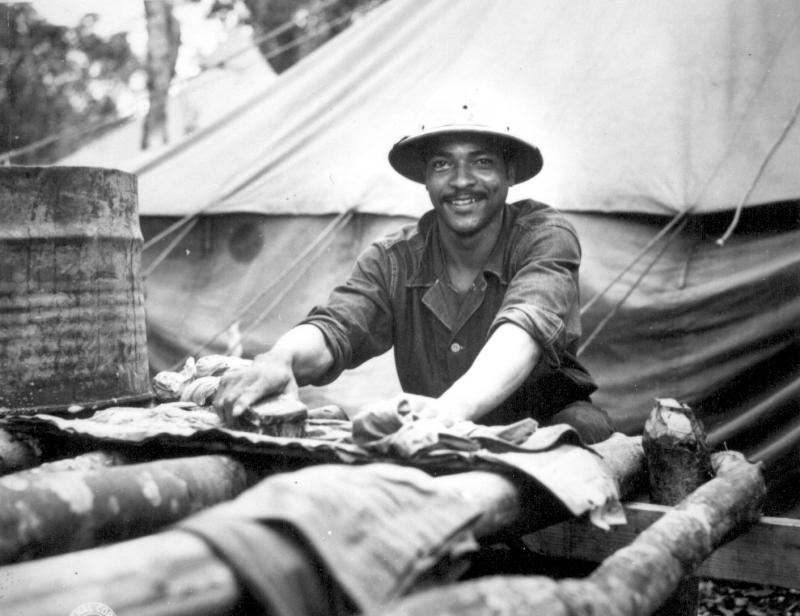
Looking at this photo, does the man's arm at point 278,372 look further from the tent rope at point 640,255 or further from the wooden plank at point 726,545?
the tent rope at point 640,255

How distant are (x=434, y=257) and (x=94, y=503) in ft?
5.17

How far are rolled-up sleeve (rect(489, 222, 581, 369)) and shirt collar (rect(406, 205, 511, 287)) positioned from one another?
0.06 m

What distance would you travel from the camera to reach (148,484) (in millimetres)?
1203

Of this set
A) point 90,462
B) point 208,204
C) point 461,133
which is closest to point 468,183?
point 461,133

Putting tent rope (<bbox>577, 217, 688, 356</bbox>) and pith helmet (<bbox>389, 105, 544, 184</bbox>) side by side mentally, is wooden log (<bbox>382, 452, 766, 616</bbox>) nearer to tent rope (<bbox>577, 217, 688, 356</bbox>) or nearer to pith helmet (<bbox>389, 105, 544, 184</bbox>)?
pith helmet (<bbox>389, 105, 544, 184</bbox>)

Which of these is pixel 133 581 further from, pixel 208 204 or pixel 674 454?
pixel 208 204

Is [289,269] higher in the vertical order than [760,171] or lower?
lower

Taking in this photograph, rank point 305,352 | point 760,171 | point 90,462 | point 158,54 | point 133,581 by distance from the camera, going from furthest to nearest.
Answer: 1. point 158,54
2. point 760,171
3. point 305,352
4. point 90,462
5. point 133,581

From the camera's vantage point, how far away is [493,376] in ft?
6.29

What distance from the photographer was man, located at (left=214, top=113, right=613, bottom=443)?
7.34 feet

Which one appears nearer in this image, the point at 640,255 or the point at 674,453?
the point at 674,453

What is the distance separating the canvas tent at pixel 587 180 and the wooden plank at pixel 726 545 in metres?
1.77

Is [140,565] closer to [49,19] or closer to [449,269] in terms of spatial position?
[449,269]

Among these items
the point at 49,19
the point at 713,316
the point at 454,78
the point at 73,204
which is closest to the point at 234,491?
the point at 73,204
